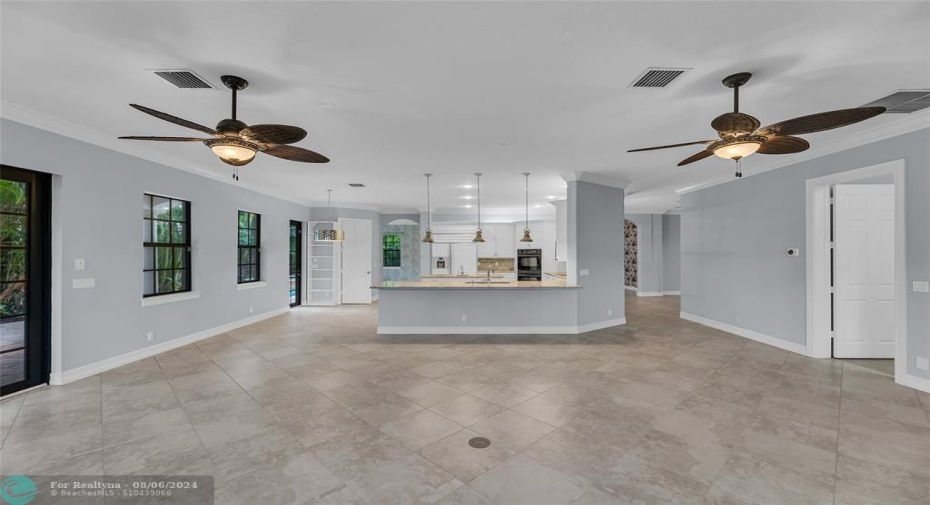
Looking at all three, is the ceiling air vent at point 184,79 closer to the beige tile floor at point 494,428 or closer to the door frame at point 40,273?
the door frame at point 40,273

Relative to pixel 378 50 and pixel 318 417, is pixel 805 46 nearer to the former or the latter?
pixel 378 50

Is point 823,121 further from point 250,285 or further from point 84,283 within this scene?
Answer: point 250,285

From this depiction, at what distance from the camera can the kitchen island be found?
248 inches

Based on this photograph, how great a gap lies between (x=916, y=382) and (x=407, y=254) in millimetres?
9817

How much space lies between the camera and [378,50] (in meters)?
2.52

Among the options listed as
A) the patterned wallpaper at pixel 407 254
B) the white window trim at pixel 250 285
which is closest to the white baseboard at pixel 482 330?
the white window trim at pixel 250 285

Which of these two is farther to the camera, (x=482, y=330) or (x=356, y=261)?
(x=356, y=261)

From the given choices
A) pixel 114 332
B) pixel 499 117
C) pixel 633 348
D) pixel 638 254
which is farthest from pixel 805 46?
pixel 638 254

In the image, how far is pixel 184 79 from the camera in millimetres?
2881

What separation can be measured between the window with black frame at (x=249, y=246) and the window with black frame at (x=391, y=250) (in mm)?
3971

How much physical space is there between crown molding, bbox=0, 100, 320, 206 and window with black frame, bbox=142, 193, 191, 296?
539 millimetres

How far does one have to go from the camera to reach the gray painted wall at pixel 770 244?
3.78 meters

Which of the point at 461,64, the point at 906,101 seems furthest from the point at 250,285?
the point at 906,101

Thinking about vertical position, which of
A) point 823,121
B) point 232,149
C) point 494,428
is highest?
point 823,121
